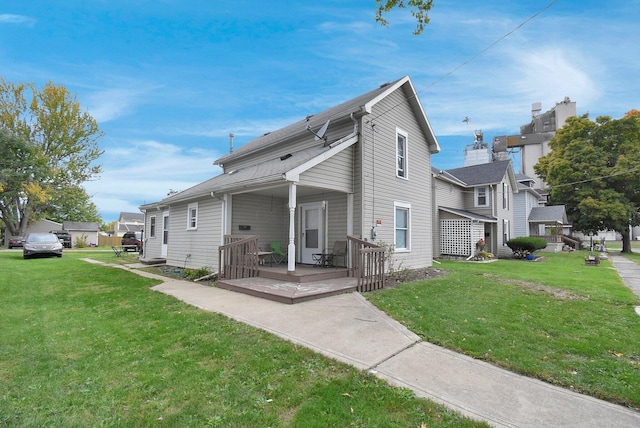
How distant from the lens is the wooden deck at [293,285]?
6855 millimetres

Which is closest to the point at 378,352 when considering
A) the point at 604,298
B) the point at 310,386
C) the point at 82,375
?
the point at 310,386

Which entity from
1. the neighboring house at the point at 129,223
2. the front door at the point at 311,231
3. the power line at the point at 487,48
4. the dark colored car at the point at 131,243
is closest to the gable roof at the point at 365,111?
the power line at the point at 487,48

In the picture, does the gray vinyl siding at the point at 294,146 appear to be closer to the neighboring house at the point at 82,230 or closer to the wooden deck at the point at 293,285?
the wooden deck at the point at 293,285

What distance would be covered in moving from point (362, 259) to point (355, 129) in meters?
4.41

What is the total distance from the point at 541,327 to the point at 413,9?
572 centimetres

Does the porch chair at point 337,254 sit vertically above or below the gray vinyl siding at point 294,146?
below

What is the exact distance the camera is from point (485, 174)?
867 inches

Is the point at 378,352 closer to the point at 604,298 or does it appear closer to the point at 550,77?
the point at 604,298

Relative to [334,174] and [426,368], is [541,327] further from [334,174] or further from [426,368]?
[334,174]

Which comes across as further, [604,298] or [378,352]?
[604,298]

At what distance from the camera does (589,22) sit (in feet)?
24.2

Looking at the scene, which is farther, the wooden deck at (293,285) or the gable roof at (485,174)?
the gable roof at (485,174)

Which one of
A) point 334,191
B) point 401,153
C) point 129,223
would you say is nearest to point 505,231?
point 401,153

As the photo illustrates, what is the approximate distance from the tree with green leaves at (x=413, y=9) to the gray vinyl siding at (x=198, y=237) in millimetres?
7624
